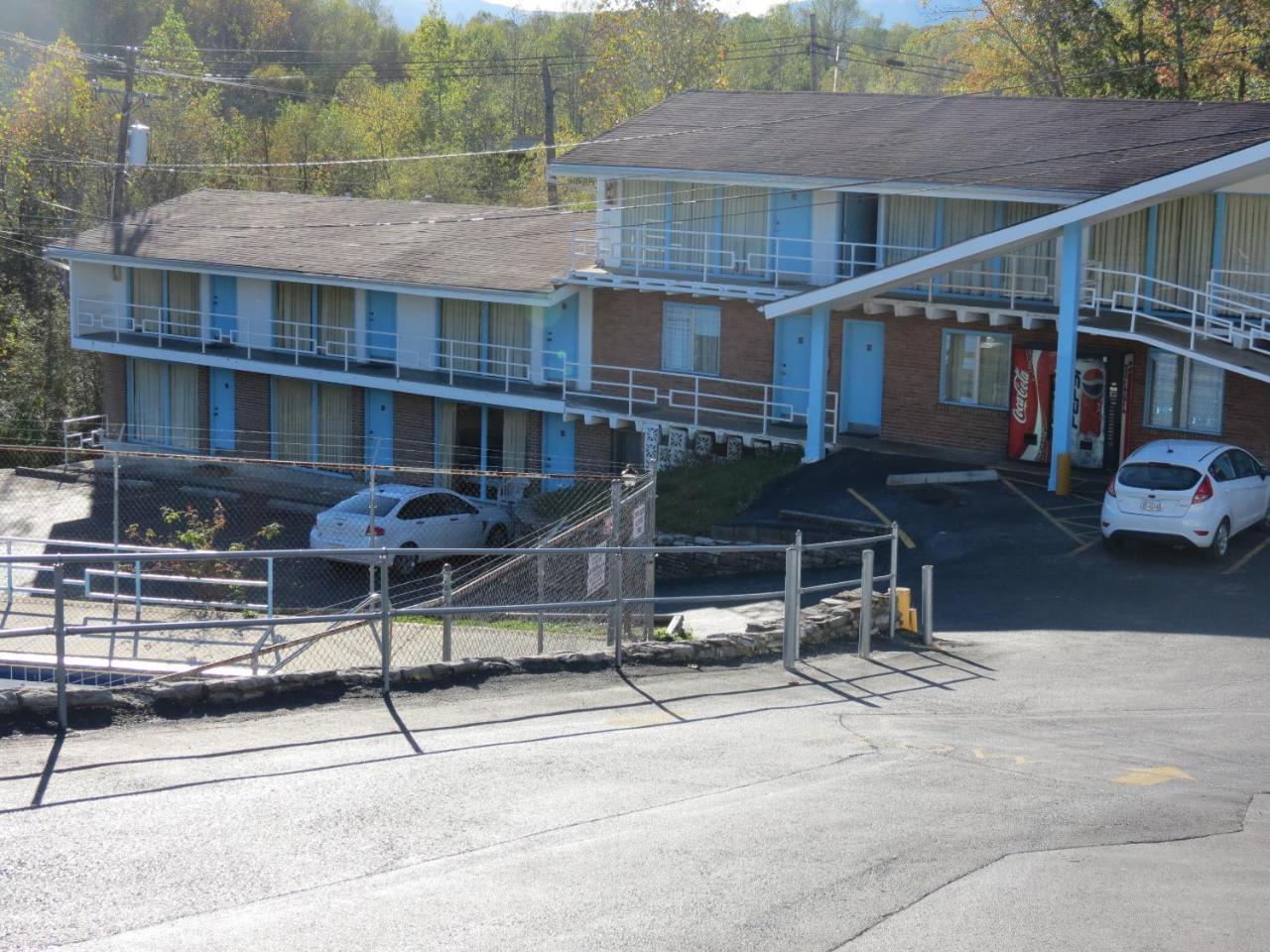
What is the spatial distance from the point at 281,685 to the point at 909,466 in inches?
730

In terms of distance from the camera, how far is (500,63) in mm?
89938

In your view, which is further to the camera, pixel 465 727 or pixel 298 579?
pixel 298 579

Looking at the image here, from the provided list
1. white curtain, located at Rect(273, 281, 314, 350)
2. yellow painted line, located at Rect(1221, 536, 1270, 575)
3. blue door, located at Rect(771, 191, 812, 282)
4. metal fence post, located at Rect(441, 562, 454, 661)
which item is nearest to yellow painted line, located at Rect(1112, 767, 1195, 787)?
metal fence post, located at Rect(441, 562, 454, 661)

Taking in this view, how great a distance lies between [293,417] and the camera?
38.7 m

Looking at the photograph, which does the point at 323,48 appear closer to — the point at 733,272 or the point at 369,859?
the point at 733,272

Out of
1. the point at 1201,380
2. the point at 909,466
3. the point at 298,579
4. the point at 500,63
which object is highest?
the point at 500,63

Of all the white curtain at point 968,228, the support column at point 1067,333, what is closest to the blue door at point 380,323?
the white curtain at point 968,228

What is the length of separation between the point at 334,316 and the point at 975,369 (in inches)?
638

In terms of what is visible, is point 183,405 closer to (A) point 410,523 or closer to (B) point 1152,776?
(A) point 410,523

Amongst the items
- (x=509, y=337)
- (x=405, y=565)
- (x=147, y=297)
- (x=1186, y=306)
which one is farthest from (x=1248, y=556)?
(x=147, y=297)

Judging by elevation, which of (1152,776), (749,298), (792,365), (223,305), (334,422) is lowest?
(334,422)

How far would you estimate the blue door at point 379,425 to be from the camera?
3716cm

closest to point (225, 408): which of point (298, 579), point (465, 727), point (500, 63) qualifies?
point (298, 579)

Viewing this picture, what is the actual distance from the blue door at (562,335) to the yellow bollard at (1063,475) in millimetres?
12396
